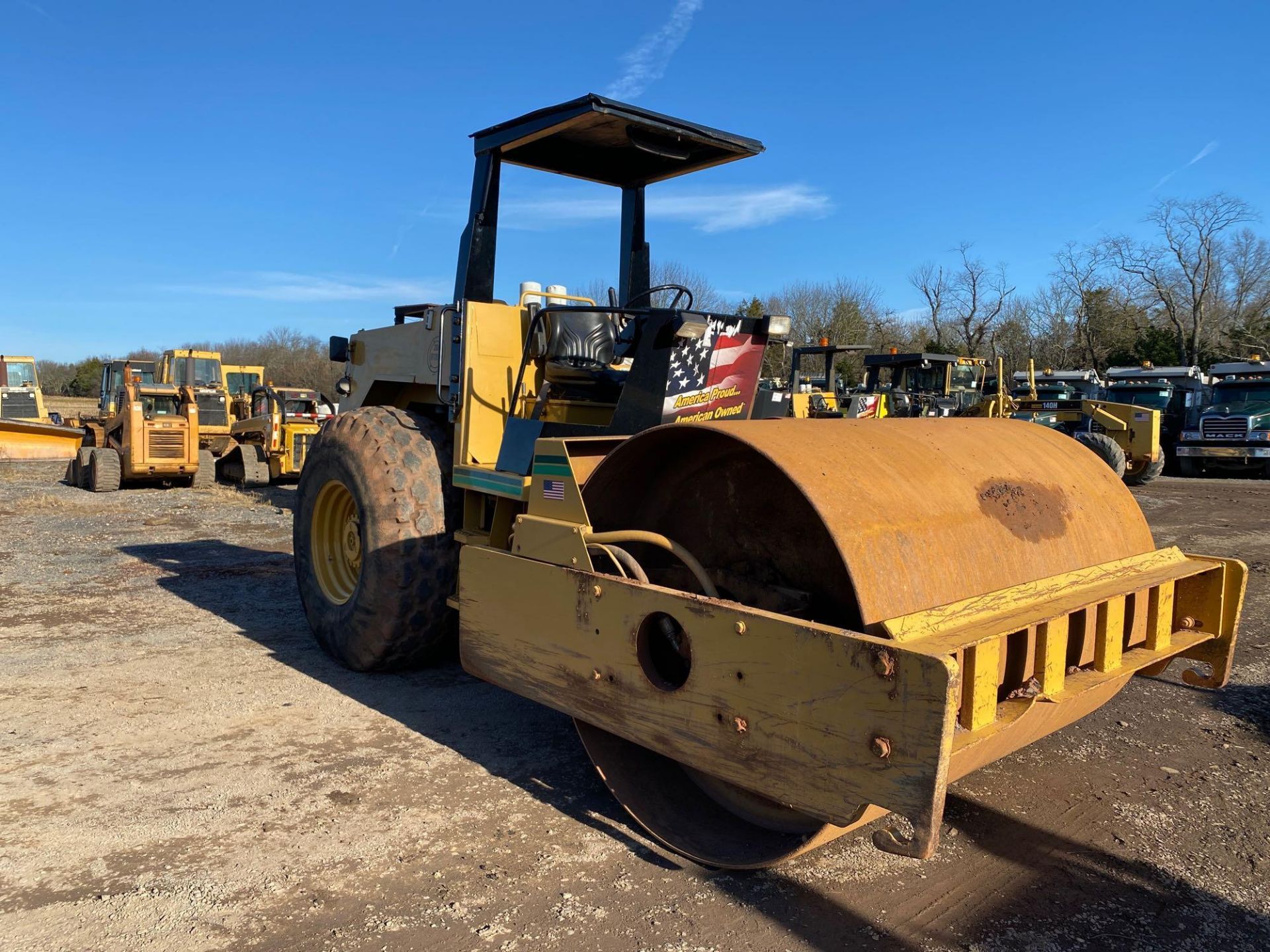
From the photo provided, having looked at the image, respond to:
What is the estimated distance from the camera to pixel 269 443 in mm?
16969

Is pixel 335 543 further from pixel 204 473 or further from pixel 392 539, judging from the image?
pixel 204 473

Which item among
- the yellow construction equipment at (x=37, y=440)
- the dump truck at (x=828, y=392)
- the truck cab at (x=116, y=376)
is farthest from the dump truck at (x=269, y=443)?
the dump truck at (x=828, y=392)

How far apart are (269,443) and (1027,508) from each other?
619 inches

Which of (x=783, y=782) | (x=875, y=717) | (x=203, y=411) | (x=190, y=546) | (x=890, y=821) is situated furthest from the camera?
(x=203, y=411)

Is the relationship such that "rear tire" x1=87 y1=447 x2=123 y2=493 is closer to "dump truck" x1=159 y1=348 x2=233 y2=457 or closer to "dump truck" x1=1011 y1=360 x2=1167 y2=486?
"dump truck" x1=159 y1=348 x2=233 y2=457

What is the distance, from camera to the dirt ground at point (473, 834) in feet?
8.77

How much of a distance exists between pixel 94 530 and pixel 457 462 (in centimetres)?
781

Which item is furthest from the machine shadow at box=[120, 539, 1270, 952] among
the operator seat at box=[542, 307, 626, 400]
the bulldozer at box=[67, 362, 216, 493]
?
the bulldozer at box=[67, 362, 216, 493]

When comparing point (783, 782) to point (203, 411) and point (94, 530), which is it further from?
point (203, 411)

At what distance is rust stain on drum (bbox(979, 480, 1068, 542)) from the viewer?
125 inches

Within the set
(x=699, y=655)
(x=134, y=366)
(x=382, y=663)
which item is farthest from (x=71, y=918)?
(x=134, y=366)

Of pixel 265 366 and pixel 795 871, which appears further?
pixel 265 366

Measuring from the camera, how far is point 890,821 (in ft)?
9.75

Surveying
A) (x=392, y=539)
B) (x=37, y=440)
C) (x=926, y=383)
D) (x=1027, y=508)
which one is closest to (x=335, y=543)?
(x=392, y=539)
